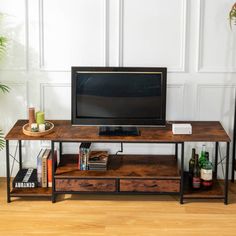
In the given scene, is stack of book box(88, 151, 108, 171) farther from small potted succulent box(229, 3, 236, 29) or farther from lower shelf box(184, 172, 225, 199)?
small potted succulent box(229, 3, 236, 29)

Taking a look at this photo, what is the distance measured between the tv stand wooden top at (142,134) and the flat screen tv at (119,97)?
0.08 metres

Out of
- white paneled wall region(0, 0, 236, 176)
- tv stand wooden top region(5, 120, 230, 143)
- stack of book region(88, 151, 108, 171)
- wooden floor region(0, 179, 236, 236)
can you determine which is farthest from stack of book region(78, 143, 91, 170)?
white paneled wall region(0, 0, 236, 176)

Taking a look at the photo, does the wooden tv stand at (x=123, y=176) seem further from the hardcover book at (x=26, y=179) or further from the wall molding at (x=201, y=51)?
the wall molding at (x=201, y=51)

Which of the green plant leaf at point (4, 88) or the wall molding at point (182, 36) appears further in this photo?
the green plant leaf at point (4, 88)

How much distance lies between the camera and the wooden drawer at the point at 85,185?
4.35m

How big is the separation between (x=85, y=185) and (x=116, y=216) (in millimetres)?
385

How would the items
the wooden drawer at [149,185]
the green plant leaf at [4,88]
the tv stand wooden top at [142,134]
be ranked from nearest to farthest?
the tv stand wooden top at [142,134] → the wooden drawer at [149,185] → the green plant leaf at [4,88]

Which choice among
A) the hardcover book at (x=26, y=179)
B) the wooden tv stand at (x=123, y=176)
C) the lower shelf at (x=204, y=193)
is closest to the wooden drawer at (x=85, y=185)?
the wooden tv stand at (x=123, y=176)

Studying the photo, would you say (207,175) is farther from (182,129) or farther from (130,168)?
(130,168)

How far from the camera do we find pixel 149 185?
435 centimetres

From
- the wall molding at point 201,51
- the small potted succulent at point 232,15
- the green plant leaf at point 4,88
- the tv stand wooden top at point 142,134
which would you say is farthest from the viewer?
the green plant leaf at point 4,88

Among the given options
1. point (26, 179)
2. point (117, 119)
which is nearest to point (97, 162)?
point (117, 119)

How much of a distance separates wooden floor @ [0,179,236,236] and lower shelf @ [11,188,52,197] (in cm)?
7

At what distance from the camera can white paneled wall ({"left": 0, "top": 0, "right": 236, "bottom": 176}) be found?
458 cm
